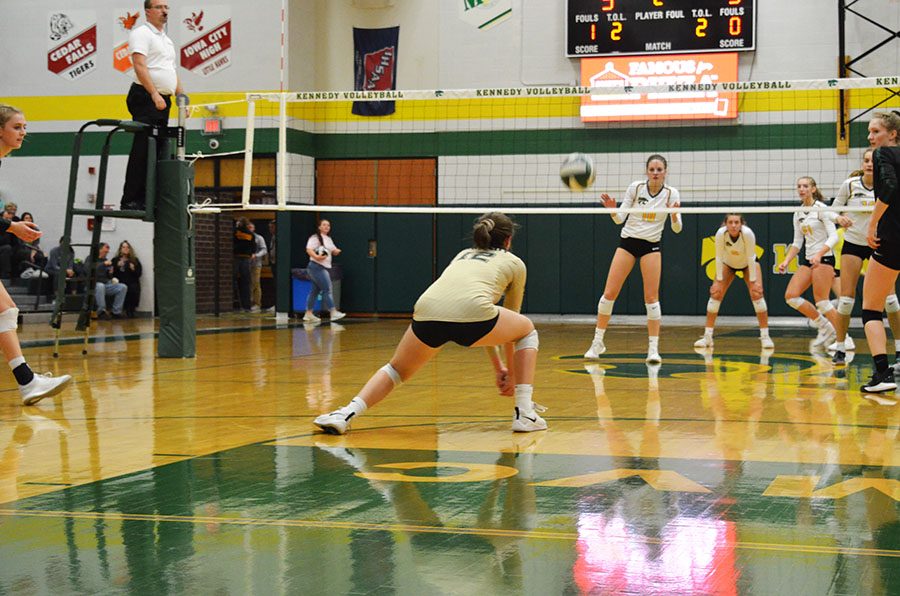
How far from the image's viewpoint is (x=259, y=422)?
6.37 meters

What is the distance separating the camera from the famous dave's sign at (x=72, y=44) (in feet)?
70.8

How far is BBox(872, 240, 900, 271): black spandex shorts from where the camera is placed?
7672 millimetres

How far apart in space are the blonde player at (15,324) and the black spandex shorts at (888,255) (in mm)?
5668

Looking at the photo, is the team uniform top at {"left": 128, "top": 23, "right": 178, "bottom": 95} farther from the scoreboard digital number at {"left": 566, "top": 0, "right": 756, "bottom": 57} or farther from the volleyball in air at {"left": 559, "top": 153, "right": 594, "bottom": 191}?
the scoreboard digital number at {"left": 566, "top": 0, "right": 756, "bottom": 57}

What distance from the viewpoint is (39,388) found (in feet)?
23.3

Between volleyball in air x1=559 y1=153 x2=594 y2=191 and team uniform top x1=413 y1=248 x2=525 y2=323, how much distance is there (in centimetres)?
1286

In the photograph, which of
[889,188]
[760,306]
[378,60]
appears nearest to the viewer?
[889,188]

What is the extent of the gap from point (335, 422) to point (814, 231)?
8363 millimetres

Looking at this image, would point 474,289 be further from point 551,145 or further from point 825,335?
point 551,145

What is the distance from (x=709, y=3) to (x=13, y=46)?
13.6m

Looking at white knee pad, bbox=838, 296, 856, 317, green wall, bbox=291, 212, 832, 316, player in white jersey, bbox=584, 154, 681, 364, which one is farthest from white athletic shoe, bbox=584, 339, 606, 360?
green wall, bbox=291, 212, 832, 316

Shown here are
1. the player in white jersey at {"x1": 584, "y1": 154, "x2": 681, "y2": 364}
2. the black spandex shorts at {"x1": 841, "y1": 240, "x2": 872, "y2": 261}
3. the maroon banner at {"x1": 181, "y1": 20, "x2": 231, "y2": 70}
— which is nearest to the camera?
the black spandex shorts at {"x1": 841, "y1": 240, "x2": 872, "y2": 261}

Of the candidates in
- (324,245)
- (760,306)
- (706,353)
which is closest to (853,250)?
(706,353)

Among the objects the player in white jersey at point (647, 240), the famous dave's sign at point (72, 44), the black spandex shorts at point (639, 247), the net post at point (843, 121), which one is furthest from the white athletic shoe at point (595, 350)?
the famous dave's sign at point (72, 44)
